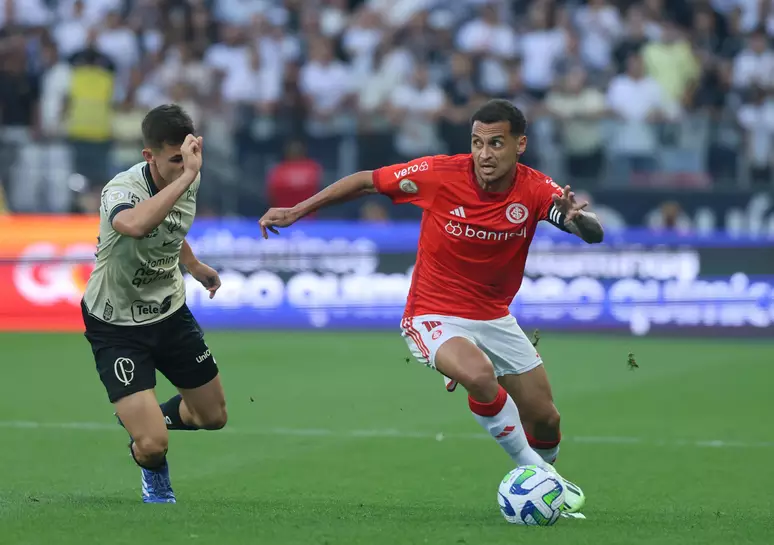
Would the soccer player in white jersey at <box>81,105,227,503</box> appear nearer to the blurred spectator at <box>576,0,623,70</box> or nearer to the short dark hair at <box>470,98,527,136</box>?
the short dark hair at <box>470,98,527,136</box>

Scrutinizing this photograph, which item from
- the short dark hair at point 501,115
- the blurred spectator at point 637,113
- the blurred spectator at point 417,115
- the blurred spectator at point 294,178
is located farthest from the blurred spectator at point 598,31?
the short dark hair at point 501,115

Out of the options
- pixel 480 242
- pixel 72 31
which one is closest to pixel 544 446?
pixel 480 242

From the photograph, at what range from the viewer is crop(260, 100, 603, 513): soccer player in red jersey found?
25.0ft

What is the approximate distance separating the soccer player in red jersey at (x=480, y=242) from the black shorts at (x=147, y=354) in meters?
0.78

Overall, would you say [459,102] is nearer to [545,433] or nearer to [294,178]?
[294,178]

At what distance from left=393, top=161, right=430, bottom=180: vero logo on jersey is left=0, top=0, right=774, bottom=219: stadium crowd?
10.2 metres

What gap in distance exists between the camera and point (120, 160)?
63.0ft

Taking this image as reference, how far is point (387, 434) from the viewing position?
10.8 meters

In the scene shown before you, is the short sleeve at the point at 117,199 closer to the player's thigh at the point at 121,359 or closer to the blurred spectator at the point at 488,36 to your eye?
the player's thigh at the point at 121,359

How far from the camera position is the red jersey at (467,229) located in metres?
7.75

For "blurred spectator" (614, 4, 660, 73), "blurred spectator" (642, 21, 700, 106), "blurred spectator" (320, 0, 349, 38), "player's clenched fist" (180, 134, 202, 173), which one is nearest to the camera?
"player's clenched fist" (180, 134, 202, 173)

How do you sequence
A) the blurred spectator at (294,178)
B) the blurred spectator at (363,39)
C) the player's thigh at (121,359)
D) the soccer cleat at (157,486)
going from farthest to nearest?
the blurred spectator at (363,39), the blurred spectator at (294,178), the soccer cleat at (157,486), the player's thigh at (121,359)

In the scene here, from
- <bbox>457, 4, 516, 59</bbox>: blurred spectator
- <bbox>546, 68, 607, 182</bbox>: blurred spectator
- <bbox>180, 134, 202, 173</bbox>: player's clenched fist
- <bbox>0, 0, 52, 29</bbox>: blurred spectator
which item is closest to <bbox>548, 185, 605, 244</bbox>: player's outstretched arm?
<bbox>180, 134, 202, 173</bbox>: player's clenched fist

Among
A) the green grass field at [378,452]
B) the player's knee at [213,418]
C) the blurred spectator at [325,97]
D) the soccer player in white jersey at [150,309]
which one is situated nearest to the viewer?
the green grass field at [378,452]
